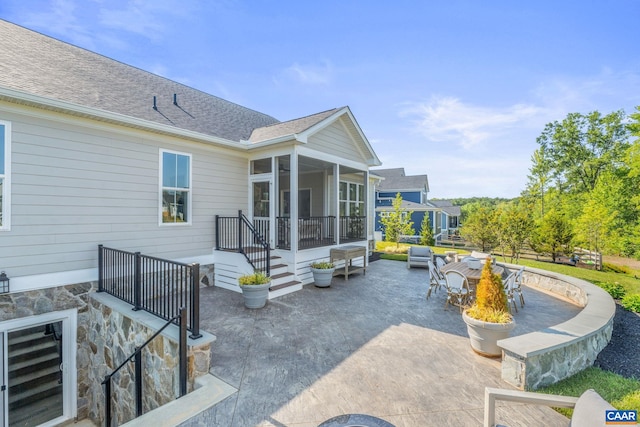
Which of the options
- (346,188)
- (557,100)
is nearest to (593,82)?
(557,100)

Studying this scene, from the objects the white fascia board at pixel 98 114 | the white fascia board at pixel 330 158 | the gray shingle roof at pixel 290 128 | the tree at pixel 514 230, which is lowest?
the tree at pixel 514 230

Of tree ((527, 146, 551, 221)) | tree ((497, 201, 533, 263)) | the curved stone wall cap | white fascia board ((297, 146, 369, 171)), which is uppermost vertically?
tree ((527, 146, 551, 221))

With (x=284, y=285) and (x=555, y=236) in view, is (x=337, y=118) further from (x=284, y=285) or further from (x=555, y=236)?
(x=555, y=236)

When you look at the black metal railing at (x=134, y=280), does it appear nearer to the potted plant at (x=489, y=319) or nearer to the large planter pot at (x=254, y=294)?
the large planter pot at (x=254, y=294)

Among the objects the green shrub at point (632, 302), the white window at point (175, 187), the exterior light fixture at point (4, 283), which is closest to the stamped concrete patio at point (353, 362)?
the green shrub at point (632, 302)

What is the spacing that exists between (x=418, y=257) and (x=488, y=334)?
22.7 ft

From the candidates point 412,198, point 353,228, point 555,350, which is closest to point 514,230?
point 353,228

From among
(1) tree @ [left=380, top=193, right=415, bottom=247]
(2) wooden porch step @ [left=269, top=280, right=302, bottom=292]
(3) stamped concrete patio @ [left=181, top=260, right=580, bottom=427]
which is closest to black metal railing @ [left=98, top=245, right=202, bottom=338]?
(3) stamped concrete patio @ [left=181, top=260, right=580, bottom=427]

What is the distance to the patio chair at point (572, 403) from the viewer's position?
72.4 inches

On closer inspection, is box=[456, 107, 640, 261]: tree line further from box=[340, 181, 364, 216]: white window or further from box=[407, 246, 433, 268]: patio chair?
box=[340, 181, 364, 216]: white window

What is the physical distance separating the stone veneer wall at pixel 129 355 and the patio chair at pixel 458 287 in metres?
4.98

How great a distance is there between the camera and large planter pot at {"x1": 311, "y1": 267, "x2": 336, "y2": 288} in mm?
7477

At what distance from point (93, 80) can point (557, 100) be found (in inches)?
592

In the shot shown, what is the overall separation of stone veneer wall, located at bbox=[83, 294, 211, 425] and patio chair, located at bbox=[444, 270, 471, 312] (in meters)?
4.98
